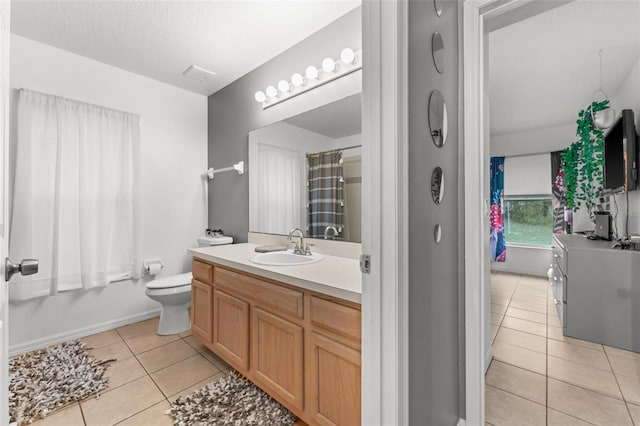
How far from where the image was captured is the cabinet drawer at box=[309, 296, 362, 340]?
3.59ft

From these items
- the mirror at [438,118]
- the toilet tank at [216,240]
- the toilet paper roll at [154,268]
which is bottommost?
the toilet paper roll at [154,268]

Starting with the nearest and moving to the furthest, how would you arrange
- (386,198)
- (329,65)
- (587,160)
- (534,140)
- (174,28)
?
(386,198) < (329,65) < (174,28) < (587,160) < (534,140)

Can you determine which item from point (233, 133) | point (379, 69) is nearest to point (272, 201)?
point (233, 133)

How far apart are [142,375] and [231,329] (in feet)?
2.49

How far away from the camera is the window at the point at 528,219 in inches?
182

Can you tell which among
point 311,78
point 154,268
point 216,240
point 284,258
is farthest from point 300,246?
point 154,268

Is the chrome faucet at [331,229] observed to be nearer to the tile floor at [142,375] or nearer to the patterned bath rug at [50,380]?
the tile floor at [142,375]

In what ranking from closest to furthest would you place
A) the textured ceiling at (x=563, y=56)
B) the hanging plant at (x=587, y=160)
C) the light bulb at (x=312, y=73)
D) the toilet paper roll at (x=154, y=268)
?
1. the textured ceiling at (x=563, y=56)
2. the light bulb at (x=312, y=73)
3. the toilet paper roll at (x=154, y=268)
4. the hanging plant at (x=587, y=160)

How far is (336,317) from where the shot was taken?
3.82ft

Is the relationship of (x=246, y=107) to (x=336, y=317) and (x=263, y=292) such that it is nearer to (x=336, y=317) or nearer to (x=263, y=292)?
(x=263, y=292)

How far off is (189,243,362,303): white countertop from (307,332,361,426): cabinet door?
0.22m

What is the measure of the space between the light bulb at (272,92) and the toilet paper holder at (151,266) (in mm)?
1980

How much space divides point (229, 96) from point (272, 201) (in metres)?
1.35

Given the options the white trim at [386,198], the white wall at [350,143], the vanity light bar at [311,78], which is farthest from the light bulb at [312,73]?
the white trim at [386,198]
